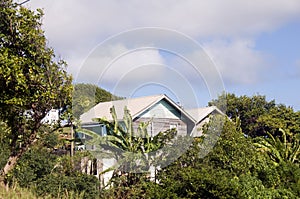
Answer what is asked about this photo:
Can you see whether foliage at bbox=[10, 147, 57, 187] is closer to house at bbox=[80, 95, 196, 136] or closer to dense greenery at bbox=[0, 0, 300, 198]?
dense greenery at bbox=[0, 0, 300, 198]

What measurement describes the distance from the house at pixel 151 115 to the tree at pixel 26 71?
145cm

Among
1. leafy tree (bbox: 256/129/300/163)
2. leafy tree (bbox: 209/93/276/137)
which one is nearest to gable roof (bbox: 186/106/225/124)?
leafy tree (bbox: 256/129/300/163)

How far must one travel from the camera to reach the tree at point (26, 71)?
8.41 metres

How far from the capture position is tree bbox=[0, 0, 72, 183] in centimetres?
841

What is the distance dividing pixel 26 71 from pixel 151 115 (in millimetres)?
7614

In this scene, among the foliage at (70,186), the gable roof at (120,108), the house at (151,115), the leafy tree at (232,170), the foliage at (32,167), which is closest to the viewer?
the leafy tree at (232,170)

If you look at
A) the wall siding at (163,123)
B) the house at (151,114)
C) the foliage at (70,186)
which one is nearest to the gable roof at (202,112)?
the house at (151,114)

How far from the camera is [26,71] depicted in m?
Answer: 8.77

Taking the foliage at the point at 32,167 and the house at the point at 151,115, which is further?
the house at the point at 151,115

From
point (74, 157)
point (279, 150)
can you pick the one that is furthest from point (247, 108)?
point (74, 157)

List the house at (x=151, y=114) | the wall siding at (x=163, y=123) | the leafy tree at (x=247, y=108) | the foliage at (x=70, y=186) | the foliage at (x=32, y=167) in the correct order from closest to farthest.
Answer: the foliage at (x=70, y=186) → the foliage at (x=32, y=167) → the house at (x=151, y=114) → the wall siding at (x=163, y=123) → the leafy tree at (x=247, y=108)

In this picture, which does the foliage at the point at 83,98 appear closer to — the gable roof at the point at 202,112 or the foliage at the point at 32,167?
the foliage at the point at 32,167

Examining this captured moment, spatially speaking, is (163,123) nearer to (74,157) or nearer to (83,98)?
(74,157)

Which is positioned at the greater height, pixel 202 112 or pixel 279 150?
pixel 202 112
